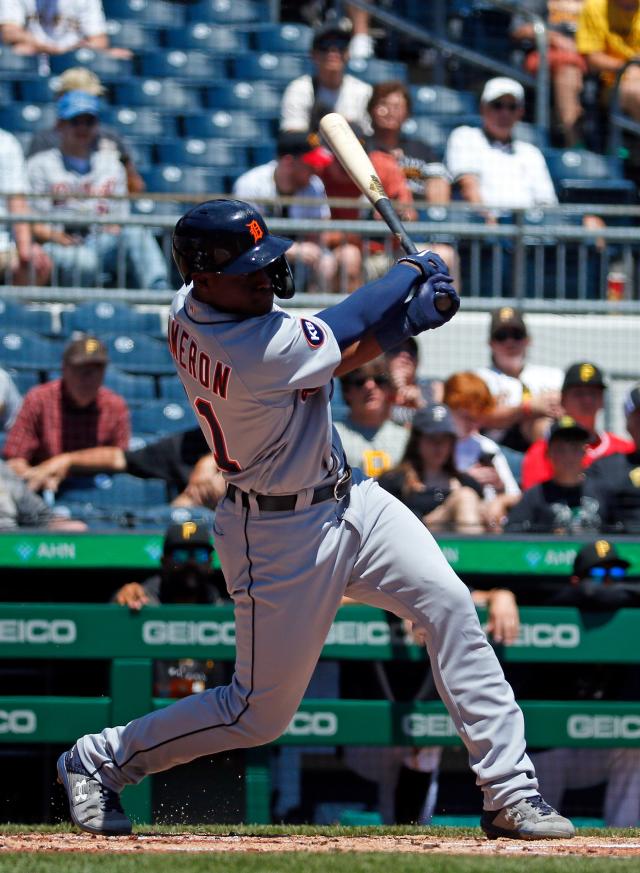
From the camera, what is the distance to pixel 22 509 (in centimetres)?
595

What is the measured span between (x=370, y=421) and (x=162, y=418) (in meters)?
0.95

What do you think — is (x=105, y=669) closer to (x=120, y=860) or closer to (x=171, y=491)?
(x=171, y=491)

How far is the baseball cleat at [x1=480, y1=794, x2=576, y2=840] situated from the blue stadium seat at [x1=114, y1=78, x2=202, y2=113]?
249 inches

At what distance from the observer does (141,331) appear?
7.12m

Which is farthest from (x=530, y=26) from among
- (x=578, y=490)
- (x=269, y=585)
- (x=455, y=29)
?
(x=269, y=585)

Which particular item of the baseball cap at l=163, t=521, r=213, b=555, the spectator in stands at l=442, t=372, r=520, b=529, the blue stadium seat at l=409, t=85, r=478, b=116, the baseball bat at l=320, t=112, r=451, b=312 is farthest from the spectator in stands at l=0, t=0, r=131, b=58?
the baseball bat at l=320, t=112, r=451, b=312

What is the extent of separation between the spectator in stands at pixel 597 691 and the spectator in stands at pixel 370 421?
108 centimetres

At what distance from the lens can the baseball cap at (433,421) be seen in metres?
6.01

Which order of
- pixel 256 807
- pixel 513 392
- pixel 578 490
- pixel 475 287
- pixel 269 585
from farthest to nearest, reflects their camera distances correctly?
pixel 475 287
pixel 513 392
pixel 578 490
pixel 256 807
pixel 269 585

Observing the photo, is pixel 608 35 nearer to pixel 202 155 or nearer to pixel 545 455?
pixel 202 155

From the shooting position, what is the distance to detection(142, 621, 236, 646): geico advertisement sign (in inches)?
214

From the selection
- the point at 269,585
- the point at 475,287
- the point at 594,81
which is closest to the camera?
the point at 269,585

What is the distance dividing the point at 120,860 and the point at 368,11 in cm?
756

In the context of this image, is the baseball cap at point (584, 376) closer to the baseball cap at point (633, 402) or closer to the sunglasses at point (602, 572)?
the baseball cap at point (633, 402)
